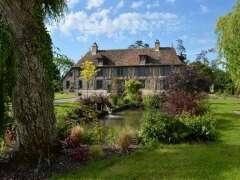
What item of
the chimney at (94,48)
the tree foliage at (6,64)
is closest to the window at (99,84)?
the chimney at (94,48)

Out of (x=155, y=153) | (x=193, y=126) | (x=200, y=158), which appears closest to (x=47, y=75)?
(x=155, y=153)

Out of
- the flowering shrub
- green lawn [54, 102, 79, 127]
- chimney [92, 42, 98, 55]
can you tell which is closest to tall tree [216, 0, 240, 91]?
the flowering shrub

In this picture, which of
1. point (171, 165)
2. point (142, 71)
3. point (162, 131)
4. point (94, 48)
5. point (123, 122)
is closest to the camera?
point (171, 165)

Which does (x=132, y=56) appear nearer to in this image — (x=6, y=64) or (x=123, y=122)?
(x=123, y=122)

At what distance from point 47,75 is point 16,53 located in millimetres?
752

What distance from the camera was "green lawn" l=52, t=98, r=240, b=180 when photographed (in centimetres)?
591

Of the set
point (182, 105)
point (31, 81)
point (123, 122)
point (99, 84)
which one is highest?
point (99, 84)

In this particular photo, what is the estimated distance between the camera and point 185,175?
19.2 feet

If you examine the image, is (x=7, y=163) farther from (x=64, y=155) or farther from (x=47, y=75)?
(x=47, y=75)

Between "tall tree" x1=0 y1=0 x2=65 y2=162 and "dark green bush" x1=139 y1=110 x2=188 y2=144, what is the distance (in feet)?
10.7

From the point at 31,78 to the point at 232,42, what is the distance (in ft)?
55.8

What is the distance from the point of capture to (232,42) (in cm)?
2050

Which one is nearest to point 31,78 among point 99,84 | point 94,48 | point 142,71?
point 142,71

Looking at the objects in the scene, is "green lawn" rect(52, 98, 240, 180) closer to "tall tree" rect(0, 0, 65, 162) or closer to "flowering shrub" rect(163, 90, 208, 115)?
"tall tree" rect(0, 0, 65, 162)
